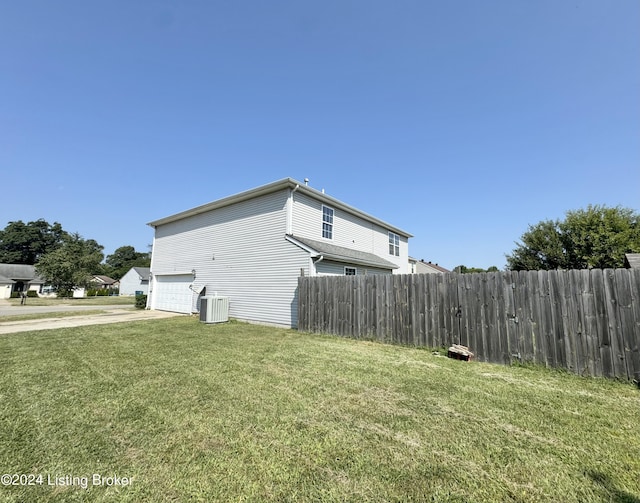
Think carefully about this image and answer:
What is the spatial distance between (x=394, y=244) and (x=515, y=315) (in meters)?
13.8

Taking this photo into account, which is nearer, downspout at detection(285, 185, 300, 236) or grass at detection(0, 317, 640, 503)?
grass at detection(0, 317, 640, 503)

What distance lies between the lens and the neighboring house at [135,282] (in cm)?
4544

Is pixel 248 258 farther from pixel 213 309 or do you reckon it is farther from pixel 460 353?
pixel 460 353

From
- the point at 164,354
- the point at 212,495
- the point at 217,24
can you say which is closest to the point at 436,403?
the point at 212,495

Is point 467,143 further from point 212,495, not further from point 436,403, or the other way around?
point 212,495

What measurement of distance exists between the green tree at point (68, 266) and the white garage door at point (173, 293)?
24578 mm

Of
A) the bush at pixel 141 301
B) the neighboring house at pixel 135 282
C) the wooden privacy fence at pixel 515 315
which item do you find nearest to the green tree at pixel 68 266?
the neighboring house at pixel 135 282

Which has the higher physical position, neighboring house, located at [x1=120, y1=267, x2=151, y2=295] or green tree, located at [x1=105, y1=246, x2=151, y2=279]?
green tree, located at [x1=105, y1=246, x2=151, y2=279]

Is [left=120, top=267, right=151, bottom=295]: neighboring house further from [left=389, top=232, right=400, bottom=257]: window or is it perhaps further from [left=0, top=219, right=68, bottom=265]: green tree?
[left=389, top=232, right=400, bottom=257]: window

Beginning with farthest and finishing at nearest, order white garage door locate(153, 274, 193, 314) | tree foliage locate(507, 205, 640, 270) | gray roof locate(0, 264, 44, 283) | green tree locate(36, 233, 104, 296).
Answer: gray roof locate(0, 264, 44, 283) → green tree locate(36, 233, 104, 296) → tree foliage locate(507, 205, 640, 270) → white garage door locate(153, 274, 193, 314)

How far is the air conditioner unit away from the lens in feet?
35.9

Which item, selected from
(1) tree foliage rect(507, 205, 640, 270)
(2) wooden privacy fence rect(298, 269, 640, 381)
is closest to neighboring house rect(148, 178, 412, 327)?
(2) wooden privacy fence rect(298, 269, 640, 381)

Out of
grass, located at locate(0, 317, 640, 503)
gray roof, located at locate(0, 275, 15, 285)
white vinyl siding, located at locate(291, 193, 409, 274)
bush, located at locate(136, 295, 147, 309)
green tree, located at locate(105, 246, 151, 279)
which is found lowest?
grass, located at locate(0, 317, 640, 503)

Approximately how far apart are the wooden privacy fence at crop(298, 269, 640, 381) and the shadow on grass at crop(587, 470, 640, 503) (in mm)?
3636
